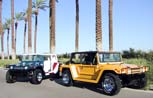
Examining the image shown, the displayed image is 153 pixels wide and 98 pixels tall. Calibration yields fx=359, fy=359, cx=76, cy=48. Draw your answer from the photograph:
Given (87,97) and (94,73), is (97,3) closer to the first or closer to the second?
(94,73)

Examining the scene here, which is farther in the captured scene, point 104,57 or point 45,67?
point 45,67

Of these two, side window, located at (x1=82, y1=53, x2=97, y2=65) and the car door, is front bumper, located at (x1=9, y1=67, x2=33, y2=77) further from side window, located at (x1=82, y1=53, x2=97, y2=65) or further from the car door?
side window, located at (x1=82, y1=53, x2=97, y2=65)

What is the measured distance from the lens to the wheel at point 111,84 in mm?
13914

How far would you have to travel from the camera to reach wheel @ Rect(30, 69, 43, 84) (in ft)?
63.6

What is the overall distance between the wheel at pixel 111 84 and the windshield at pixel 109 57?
138cm

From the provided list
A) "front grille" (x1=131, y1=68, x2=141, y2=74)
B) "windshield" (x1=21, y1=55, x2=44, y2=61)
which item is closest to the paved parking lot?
"front grille" (x1=131, y1=68, x2=141, y2=74)

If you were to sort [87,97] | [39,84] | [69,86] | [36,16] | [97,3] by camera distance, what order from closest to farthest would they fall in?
1. [87,97]
2. [69,86]
3. [39,84]
4. [97,3]
5. [36,16]

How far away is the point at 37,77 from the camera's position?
64.4ft

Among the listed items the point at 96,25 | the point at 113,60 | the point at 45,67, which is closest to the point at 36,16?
the point at 96,25

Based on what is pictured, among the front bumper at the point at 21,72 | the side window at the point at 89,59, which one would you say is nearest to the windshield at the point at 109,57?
the side window at the point at 89,59

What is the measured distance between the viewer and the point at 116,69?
1413 cm

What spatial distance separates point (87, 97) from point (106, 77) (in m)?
1.30

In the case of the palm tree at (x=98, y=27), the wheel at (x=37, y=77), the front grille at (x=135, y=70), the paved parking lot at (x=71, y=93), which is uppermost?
the palm tree at (x=98, y=27)

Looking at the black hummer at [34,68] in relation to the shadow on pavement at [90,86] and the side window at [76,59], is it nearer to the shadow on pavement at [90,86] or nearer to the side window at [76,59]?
the shadow on pavement at [90,86]
